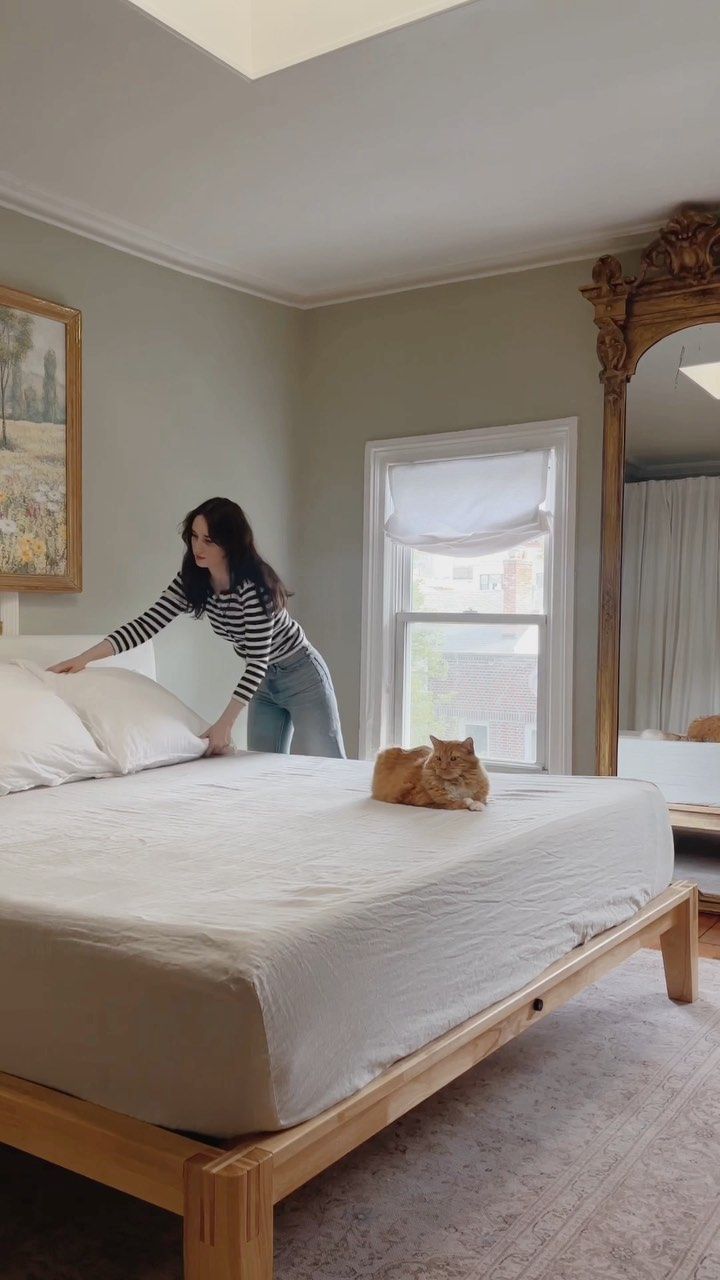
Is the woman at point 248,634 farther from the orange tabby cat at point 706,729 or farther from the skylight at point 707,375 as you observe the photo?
the skylight at point 707,375

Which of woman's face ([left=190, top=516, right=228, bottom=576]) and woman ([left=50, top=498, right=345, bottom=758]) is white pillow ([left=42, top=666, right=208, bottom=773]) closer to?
woman ([left=50, top=498, right=345, bottom=758])

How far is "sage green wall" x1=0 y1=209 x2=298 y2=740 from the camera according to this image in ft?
13.3

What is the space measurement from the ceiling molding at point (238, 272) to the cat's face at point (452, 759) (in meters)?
2.56

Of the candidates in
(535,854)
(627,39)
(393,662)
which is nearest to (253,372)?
(393,662)

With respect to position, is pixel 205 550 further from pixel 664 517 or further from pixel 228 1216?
pixel 228 1216

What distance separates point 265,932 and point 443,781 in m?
1.09

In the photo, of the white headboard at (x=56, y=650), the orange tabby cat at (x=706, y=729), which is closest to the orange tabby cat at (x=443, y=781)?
the white headboard at (x=56, y=650)

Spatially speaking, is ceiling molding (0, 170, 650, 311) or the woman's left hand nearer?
the woman's left hand

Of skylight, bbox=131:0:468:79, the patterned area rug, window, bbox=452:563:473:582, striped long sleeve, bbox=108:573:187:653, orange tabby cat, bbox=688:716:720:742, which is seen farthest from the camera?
window, bbox=452:563:473:582

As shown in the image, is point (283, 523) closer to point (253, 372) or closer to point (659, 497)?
point (253, 372)

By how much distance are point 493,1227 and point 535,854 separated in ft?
2.22

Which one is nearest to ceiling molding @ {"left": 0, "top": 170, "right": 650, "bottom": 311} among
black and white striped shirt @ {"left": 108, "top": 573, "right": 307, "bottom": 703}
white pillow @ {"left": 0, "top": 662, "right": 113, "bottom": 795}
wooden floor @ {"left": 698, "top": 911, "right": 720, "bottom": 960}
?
black and white striped shirt @ {"left": 108, "top": 573, "right": 307, "bottom": 703}

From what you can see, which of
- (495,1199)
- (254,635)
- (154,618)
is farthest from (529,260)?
(495,1199)

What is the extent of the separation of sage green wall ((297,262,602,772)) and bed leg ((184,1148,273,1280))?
315cm
